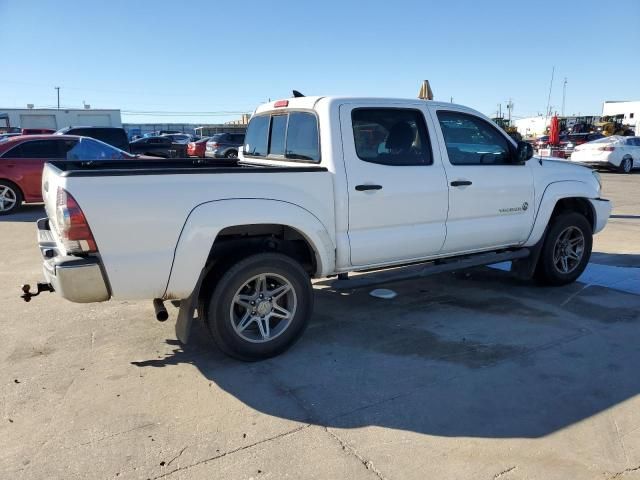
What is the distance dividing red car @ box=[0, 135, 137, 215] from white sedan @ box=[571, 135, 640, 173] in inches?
714

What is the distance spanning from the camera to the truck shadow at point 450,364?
3.37 meters

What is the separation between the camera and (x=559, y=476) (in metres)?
2.77

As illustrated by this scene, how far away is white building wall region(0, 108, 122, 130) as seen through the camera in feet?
153

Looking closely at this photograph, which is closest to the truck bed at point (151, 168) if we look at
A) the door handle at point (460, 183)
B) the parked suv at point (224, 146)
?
the door handle at point (460, 183)

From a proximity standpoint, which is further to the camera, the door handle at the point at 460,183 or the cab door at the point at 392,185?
the door handle at the point at 460,183

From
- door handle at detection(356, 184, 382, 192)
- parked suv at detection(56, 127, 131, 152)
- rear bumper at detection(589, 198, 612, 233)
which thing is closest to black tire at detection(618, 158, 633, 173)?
rear bumper at detection(589, 198, 612, 233)

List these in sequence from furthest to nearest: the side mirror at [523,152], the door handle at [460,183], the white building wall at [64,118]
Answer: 1. the white building wall at [64,118]
2. the side mirror at [523,152]
3. the door handle at [460,183]

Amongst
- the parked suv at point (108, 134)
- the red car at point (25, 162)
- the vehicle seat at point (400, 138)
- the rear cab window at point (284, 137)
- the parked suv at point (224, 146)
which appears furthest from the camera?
the parked suv at point (224, 146)

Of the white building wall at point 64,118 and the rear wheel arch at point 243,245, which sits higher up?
the white building wall at point 64,118

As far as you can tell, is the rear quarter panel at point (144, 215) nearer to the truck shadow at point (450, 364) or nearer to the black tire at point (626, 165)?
the truck shadow at point (450, 364)

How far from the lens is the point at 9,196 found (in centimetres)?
1162

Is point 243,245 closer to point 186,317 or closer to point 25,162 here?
point 186,317

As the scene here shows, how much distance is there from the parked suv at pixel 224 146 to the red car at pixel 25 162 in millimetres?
12721

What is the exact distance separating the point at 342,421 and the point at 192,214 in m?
1.67
